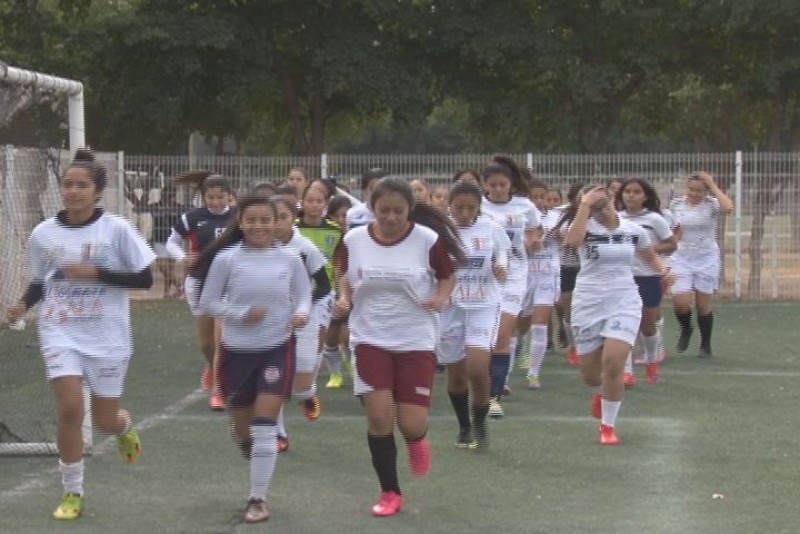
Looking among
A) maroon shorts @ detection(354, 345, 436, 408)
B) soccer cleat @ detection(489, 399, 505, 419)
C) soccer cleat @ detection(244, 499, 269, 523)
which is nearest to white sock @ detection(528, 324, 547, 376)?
soccer cleat @ detection(489, 399, 505, 419)

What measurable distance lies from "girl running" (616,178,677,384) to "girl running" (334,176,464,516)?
3.32m

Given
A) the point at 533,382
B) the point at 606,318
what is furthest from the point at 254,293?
the point at 533,382

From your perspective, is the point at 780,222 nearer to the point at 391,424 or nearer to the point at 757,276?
the point at 757,276

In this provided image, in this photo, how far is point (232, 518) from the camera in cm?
823

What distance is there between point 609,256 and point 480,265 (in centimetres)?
96

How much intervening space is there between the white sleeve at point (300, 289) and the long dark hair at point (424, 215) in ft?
1.68

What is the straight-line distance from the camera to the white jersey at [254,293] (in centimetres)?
836

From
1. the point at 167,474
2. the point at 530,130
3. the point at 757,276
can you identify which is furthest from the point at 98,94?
the point at 167,474

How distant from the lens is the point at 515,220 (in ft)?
40.4

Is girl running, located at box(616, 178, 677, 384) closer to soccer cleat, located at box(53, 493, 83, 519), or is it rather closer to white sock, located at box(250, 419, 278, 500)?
white sock, located at box(250, 419, 278, 500)

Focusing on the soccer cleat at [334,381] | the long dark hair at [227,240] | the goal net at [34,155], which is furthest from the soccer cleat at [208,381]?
the long dark hair at [227,240]

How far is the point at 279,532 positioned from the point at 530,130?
901 inches

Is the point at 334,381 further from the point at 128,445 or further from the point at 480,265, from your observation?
the point at 128,445

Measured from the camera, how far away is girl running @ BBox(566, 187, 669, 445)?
10.6 meters
